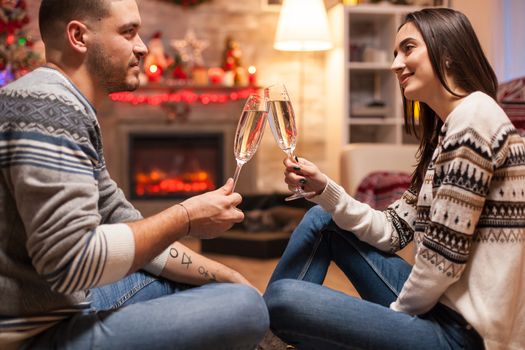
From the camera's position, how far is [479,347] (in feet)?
4.14

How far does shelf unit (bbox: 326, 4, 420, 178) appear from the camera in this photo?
4.97 metres

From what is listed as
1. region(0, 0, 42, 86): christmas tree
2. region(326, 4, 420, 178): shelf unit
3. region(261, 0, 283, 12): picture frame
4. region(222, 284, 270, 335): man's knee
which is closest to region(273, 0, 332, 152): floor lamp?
region(326, 4, 420, 178): shelf unit

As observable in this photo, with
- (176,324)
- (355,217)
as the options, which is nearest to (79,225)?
(176,324)

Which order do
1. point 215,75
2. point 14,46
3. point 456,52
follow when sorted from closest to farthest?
1. point 456,52
2. point 14,46
3. point 215,75

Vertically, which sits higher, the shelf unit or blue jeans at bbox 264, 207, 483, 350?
the shelf unit

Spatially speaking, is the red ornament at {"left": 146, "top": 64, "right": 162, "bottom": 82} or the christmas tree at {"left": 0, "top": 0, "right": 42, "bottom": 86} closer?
the christmas tree at {"left": 0, "top": 0, "right": 42, "bottom": 86}

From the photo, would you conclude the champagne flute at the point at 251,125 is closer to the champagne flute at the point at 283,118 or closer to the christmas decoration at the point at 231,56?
the champagne flute at the point at 283,118

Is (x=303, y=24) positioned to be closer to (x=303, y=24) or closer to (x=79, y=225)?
(x=303, y=24)

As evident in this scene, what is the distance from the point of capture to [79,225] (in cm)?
100

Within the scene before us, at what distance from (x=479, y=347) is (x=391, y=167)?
268 cm

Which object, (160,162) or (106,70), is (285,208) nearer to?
(160,162)

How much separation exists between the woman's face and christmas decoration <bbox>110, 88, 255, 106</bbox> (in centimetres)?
365

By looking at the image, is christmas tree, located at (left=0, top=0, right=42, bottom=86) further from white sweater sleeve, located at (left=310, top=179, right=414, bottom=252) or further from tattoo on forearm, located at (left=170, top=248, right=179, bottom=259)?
white sweater sleeve, located at (left=310, top=179, right=414, bottom=252)

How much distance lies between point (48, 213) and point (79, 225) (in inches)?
1.9
